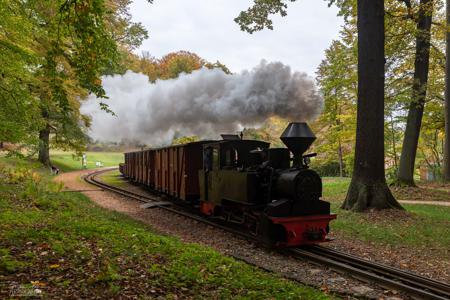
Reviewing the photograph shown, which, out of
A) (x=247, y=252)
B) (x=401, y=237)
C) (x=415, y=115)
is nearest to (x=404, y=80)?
(x=415, y=115)

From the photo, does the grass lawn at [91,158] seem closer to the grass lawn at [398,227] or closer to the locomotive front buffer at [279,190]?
the locomotive front buffer at [279,190]

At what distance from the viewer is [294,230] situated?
9148mm

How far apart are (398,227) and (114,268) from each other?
868cm

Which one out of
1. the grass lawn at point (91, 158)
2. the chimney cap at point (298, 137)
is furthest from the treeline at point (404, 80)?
the grass lawn at point (91, 158)

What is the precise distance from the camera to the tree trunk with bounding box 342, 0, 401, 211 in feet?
44.0

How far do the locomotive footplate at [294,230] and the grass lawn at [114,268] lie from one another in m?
1.83

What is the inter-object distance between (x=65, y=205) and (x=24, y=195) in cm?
129

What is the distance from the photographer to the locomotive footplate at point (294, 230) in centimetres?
911

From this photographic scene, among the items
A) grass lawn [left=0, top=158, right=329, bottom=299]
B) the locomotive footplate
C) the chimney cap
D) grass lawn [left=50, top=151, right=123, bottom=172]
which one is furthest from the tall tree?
grass lawn [left=50, top=151, right=123, bottom=172]

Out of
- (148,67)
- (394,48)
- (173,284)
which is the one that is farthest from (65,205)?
(148,67)

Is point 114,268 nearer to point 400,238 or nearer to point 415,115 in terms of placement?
point 400,238

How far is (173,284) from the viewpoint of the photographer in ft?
18.9

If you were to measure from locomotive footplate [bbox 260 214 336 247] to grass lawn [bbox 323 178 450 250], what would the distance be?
1.95 metres

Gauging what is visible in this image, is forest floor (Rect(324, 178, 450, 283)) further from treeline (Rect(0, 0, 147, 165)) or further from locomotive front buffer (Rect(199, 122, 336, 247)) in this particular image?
A: treeline (Rect(0, 0, 147, 165))
